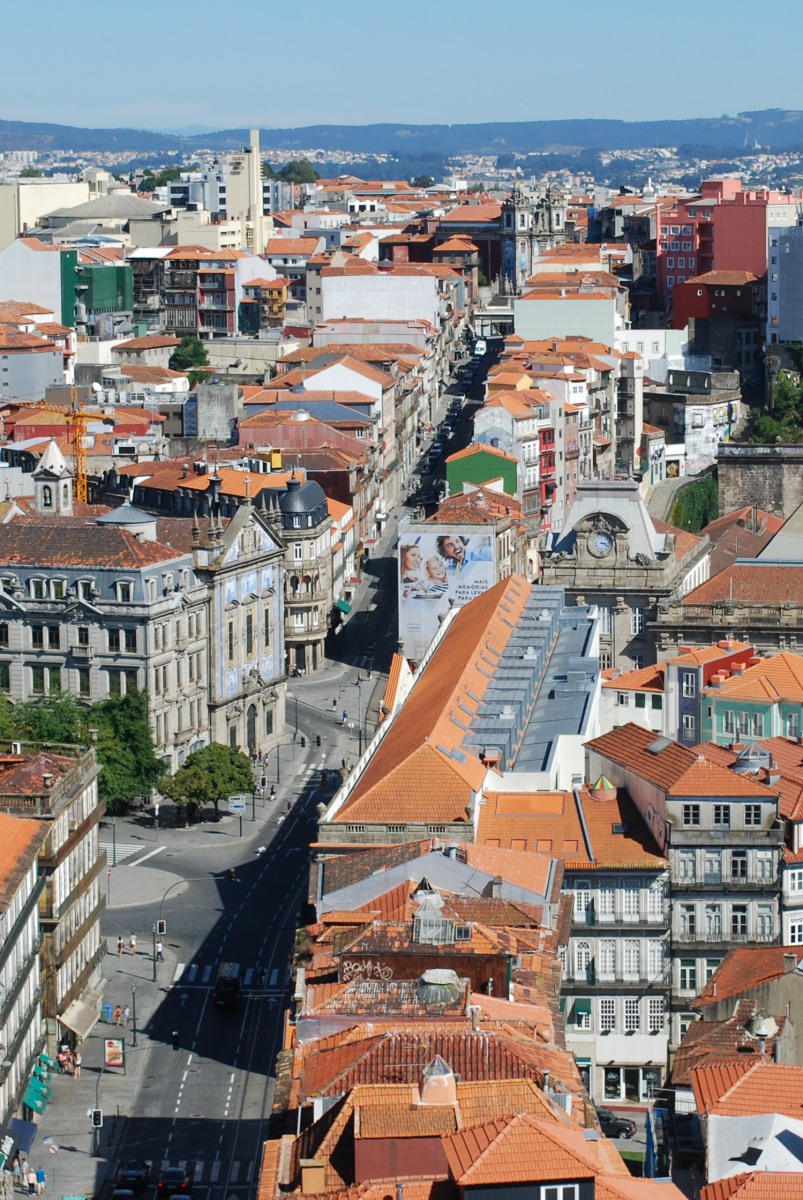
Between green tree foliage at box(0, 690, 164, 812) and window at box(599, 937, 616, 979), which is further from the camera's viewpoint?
green tree foliage at box(0, 690, 164, 812)

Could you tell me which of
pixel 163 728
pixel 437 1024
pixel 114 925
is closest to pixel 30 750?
pixel 114 925

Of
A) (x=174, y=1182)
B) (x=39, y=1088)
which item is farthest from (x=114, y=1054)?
(x=174, y=1182)

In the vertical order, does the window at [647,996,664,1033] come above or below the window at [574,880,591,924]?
below

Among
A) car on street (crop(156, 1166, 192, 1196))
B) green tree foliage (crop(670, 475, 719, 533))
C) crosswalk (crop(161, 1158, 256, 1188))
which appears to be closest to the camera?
car on street (crop(156, 1166, 192, 1196))

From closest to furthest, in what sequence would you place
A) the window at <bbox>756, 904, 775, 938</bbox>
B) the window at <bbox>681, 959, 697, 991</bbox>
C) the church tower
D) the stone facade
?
the window at <bbox>681, 959, 697, 991</bbox>, the window at <bbox>756, 904, 775, 938</bbox>, the stone facade, the church tower

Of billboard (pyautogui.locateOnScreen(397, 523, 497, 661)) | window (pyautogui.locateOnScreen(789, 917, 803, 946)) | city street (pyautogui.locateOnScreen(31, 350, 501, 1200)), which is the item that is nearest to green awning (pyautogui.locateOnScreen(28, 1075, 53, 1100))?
city street (pyautogui.locateOnScreen(31, 350, 501, 1200))

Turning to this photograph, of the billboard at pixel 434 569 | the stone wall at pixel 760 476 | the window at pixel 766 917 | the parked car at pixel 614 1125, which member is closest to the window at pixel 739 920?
the window at pixel 766 917

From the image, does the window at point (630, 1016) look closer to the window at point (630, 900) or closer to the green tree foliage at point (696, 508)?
the window at point (630, 900)

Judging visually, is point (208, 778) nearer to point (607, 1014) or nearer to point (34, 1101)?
point (34, 1101)

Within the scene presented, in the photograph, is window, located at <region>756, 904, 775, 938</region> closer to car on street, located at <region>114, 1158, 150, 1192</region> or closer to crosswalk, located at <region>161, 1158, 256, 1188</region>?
crosswalk, located at <region>161, 1158, 256, 1188</region>
